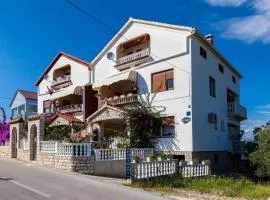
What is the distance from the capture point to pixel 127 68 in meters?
33.1

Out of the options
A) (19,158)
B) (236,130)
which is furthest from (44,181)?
(236,130)

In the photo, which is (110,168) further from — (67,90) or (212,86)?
(67,90)

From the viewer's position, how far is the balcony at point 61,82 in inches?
1611

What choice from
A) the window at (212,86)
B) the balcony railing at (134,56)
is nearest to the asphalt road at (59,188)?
the balcony railing at (134,56)

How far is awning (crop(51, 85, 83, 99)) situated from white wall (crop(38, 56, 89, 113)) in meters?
0.63

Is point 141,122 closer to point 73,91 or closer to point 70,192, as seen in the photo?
point 73,91

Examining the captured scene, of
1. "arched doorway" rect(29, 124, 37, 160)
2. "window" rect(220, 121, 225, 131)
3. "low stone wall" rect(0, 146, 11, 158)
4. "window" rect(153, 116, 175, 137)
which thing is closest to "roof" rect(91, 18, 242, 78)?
"window" rect(220, 121, 225, 131)

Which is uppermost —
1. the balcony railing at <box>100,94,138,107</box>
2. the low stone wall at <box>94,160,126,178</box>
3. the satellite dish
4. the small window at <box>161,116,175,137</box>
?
the satellite dish

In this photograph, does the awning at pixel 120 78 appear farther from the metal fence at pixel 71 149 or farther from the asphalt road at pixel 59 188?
the asphalt road at pixel 59 188

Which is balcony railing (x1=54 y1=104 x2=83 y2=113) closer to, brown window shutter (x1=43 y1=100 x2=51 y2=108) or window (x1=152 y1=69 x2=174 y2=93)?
brown window shutter (x1=43 y1=100 x2=51 y2=108)

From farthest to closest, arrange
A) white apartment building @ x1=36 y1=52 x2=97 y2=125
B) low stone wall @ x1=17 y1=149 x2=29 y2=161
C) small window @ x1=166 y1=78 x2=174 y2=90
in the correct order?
white apartment building @ x1=36 y1=52 x2=97 y2=125
small window @ x1=166 y1=78 x2=174 y2=90
low stone wall @ x1=17 y1=149 x2=29 y2=161

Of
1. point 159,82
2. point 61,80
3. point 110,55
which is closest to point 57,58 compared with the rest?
point 61,80

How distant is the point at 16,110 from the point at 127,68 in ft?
103

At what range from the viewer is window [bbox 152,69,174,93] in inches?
1156
